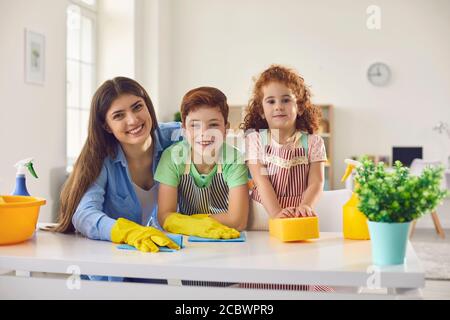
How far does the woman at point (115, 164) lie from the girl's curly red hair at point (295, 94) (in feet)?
1.06

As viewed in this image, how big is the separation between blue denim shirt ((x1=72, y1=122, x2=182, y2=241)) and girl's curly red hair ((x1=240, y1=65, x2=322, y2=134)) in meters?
0.27

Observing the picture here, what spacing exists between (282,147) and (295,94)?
186mm

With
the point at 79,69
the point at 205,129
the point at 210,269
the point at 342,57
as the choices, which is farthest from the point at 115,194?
the point at 342,57

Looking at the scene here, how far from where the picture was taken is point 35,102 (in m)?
3.64

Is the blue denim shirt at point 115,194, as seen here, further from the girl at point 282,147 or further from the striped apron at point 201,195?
the girl at point 282,147

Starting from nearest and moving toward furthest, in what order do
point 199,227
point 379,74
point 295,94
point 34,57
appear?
point 199,227, point 295,94, point 34,57, point 379,74

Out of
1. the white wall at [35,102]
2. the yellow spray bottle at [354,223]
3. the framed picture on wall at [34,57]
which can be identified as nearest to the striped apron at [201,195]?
the yellow spray bottle at [354,223]

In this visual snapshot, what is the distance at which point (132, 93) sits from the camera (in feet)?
5.10

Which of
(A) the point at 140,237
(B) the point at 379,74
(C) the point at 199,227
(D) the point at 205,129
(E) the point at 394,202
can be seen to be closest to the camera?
(E) the point at 394,202

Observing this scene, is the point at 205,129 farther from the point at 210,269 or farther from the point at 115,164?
the point at 210,269

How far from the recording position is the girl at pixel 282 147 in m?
1.63

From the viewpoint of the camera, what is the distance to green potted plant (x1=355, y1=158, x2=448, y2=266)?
0.97 m
